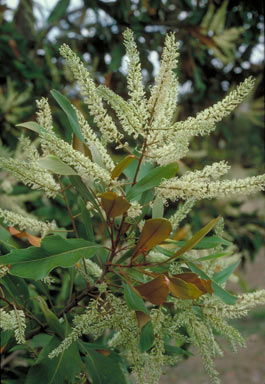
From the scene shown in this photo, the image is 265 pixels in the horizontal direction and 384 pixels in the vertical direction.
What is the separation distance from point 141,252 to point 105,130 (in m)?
0.30

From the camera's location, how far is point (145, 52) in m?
2.96

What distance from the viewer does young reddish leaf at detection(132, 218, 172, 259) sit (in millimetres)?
903

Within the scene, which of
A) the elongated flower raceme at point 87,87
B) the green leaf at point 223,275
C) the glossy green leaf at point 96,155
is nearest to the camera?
the elongated flower raceme at point 87,87

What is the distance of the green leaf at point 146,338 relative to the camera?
929 millimetres

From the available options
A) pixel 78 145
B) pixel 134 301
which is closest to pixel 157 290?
pixel 134 301

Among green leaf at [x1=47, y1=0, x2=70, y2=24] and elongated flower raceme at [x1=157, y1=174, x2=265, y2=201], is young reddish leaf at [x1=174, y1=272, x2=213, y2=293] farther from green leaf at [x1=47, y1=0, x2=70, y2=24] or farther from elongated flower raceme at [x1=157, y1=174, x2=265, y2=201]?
green leaf at [x1=47, y1=0, x2=70, y2=24]

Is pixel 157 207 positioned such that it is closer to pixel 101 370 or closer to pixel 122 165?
pixel 122 165

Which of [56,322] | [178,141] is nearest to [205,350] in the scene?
[56,322]

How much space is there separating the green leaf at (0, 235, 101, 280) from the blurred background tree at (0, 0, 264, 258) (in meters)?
1.72

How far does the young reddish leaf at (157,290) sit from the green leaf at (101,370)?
1.04ft

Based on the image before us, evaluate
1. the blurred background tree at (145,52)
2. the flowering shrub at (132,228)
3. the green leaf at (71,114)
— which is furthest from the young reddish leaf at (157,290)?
the blurred background tree at (145,52)

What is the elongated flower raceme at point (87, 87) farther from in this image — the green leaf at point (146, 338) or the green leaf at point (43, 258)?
the green leaf at point (146, 338)

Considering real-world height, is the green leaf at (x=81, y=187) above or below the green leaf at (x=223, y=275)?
above

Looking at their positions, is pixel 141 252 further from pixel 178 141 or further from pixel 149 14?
pixel 149 14
